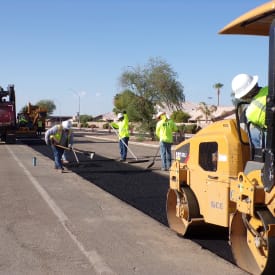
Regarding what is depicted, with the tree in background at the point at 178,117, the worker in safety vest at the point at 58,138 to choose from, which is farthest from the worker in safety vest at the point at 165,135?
the tree in background at the point at 178,117

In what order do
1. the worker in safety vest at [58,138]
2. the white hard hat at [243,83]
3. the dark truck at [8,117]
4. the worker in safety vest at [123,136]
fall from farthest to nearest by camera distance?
the dark truck at [8,117] → the worker in safety vest at [123,136] → the worker in safety vest at [58,138] → the white hard hat at [243,83]

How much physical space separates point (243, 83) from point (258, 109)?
427 mm

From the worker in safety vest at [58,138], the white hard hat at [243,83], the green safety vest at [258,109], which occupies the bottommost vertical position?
the worker in safety vest at [58,138]

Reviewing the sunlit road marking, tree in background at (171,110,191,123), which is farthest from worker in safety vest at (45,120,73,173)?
tree in background at (171,110,191,123)

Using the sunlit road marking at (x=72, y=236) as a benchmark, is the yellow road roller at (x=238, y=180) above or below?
above

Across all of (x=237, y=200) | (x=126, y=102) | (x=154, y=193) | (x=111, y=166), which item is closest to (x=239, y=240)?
(x=237, y=200)

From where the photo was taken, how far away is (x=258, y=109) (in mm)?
4848

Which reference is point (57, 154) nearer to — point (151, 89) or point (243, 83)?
point (243, 83)

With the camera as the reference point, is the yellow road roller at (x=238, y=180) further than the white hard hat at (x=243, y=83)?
No

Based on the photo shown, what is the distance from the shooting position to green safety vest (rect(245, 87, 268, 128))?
4.80 m

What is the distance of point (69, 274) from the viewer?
5.12 m

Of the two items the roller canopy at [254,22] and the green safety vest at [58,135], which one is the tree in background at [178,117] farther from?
the roller canopy at [254,22]

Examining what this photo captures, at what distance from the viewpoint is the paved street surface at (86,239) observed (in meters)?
5.38

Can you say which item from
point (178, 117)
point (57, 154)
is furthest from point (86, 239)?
point (178, 117)
